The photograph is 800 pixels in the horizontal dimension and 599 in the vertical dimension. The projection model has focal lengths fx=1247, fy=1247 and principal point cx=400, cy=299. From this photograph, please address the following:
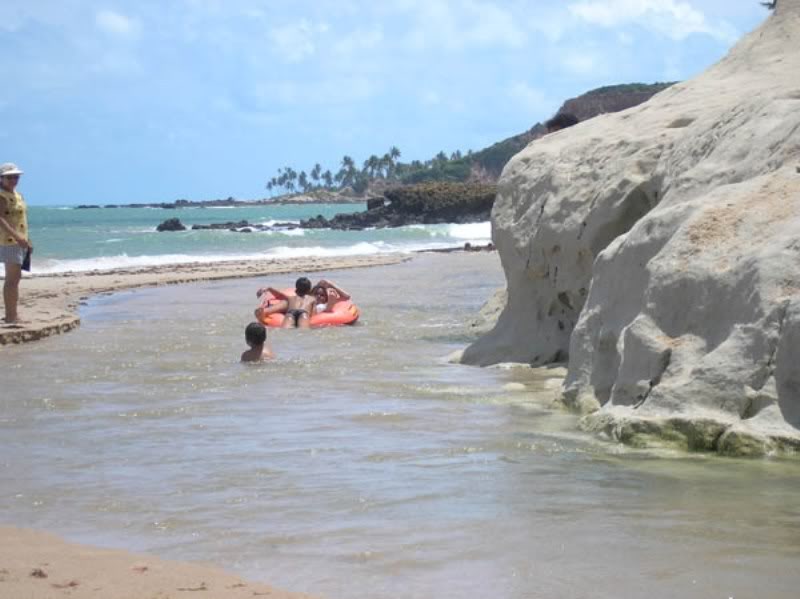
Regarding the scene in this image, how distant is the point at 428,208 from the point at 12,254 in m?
73.9

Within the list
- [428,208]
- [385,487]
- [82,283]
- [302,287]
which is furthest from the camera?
[428,208]

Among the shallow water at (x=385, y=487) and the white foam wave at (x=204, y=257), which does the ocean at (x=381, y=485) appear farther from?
the white foam wave at (x=204, y=257)

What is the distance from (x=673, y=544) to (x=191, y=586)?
1.86 meters

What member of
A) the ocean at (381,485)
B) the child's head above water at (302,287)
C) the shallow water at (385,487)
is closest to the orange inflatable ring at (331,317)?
the child's head above water at (302,287)

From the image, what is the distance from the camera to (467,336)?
14117 mm

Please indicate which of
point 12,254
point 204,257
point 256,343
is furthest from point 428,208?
point 256,343

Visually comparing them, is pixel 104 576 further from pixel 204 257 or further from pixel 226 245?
pixel 226 245

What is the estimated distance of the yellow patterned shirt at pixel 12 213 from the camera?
534 inches

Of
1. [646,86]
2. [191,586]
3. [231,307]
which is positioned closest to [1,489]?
[191,586]

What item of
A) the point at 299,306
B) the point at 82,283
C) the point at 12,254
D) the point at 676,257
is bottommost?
the point at 82,283

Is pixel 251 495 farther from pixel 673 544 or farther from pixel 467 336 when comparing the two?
pixel 467 336

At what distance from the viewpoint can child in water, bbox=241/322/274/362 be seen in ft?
37.9

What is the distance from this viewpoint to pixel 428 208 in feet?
286

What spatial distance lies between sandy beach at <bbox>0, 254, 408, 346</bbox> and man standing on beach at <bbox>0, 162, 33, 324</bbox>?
0.81 metres
